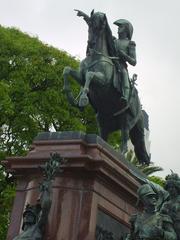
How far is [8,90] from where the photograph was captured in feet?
81.5

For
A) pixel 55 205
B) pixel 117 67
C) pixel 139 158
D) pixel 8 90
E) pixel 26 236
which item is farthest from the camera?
pixel 8 90

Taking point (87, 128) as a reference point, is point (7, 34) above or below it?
above

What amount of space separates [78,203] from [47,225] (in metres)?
0.60

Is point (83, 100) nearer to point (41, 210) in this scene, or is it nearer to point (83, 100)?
point (83, 100)

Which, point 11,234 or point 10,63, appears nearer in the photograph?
point 11,234

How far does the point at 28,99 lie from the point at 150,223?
54.7 feet

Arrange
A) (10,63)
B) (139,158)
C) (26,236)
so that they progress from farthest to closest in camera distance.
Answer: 1. (10,63)
2. (139,158)
3. (26,236)

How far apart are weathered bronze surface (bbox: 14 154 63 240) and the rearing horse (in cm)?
356

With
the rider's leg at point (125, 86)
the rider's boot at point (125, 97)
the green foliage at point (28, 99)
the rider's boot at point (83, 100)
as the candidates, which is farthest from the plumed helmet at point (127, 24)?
the green foliage at point (28, 99)

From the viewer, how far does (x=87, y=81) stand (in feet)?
41.3

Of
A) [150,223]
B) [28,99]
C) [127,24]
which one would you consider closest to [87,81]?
[127,24]

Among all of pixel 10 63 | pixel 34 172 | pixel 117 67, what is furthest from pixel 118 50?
pixel 10 63

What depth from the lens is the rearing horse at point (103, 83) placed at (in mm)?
13078

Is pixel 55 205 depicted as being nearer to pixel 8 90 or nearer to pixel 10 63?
pixel 8 90
